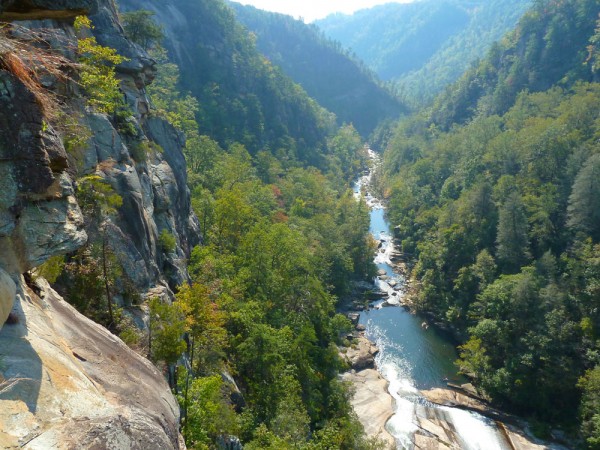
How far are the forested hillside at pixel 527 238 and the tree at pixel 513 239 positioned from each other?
0.13 metres

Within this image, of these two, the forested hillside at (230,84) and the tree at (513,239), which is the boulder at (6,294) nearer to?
the tree at (513,239)

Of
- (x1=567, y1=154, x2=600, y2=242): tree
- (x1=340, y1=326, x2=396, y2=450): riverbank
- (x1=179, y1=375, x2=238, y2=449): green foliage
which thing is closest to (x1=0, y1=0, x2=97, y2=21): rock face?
(x1=179, y1=375, x2=238, y2=449): green foliage

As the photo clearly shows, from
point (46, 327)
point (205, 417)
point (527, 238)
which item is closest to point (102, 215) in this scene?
point (46, 327)

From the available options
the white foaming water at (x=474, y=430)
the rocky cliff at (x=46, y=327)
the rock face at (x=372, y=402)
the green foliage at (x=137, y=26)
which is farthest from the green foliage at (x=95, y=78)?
the white foaming water at (x=474, y=430)

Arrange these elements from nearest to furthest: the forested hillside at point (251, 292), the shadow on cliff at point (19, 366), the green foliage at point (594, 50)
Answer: the shadow on cliff at point (19, 366) < the forested hillside at point (251, 292) < the green foliage at point (594, 50)

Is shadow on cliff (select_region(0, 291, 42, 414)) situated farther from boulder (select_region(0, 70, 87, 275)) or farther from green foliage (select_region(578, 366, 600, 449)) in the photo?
green foliage (select_region(578, 366, 600, 449))

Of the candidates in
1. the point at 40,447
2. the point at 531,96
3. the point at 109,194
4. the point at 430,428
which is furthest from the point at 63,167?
the point at 531,96

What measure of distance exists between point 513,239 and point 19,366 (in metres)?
55.1

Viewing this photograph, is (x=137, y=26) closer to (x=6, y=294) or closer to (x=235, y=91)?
(x=6, y=294)

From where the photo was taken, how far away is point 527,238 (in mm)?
53688

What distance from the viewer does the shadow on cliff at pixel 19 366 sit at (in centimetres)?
834

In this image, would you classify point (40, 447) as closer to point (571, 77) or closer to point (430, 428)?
point (430, 428)

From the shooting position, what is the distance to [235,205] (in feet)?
146

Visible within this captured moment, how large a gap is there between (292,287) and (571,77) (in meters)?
97.4
